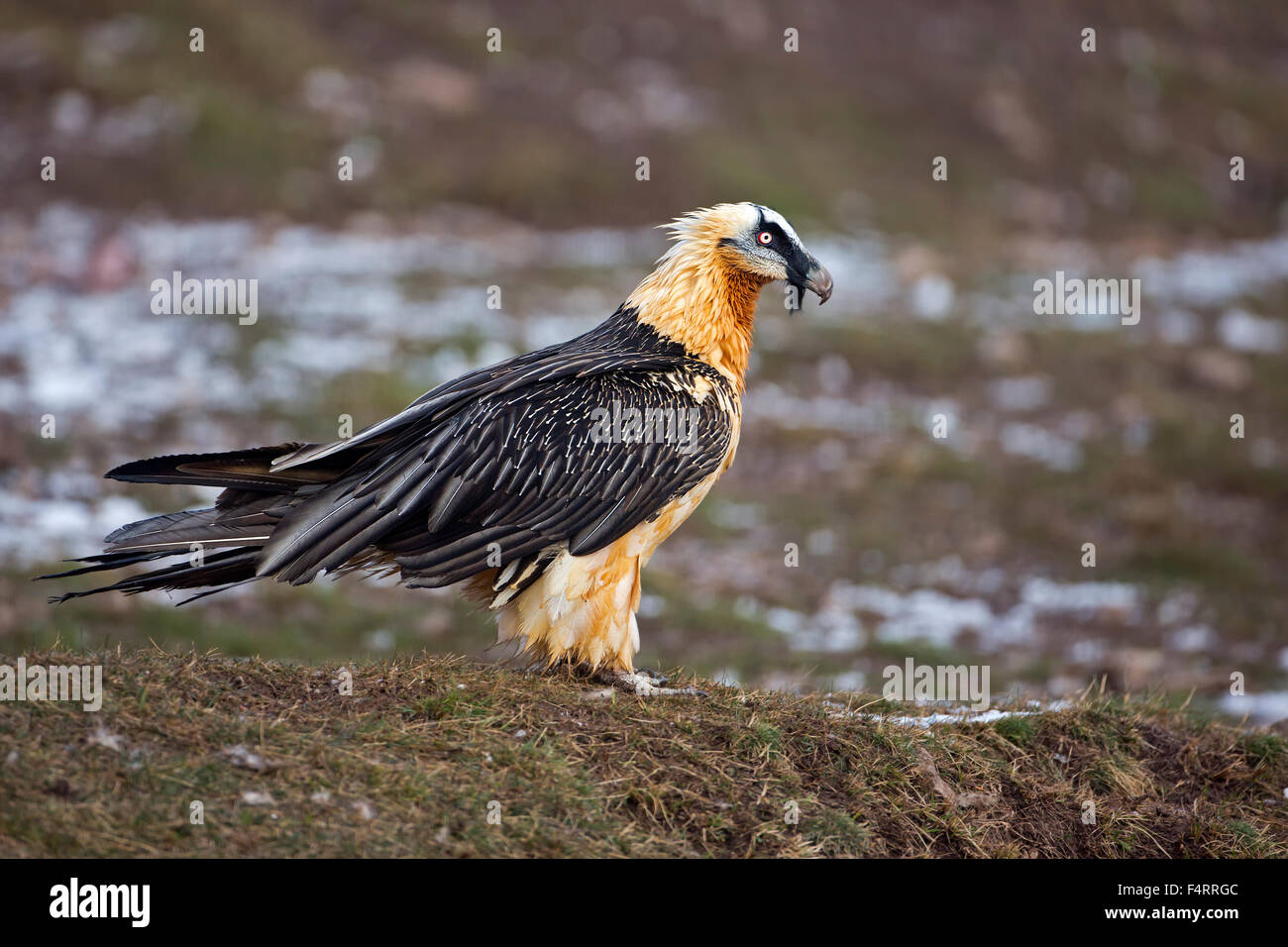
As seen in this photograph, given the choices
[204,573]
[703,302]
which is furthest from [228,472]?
[703,302]

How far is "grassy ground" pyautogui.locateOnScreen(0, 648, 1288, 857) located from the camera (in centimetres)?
548

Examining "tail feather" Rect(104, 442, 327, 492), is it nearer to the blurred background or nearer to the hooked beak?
the hooked beak

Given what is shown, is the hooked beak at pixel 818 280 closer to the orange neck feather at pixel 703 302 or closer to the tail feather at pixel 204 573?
the orange neck feather at pixel 703 302

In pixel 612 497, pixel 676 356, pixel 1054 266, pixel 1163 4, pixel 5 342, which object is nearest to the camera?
pixel 612 497

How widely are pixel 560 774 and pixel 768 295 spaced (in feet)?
64.8

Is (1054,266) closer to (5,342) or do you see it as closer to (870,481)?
(870,481)

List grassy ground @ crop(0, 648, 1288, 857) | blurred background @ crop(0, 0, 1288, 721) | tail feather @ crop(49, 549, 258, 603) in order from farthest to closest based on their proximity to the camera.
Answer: blurred background @ crop(0, 0, 1288, 721), tail feather @ crop(49, 549, 258, 603), grassy ground @ crop(0, 648, 1288, 857)

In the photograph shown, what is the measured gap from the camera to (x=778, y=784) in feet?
21.3

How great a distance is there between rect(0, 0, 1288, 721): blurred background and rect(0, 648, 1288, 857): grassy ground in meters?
2.03

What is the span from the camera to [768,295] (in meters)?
25.1

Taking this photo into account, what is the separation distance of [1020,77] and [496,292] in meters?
20.7

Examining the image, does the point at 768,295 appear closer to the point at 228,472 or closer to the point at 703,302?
the point at 703,302

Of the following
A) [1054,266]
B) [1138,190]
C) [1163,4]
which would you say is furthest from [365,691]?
[1163,4]

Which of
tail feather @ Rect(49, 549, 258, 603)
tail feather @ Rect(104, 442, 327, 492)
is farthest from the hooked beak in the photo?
tail feather @ Rect(49, 549, 258, 603)
